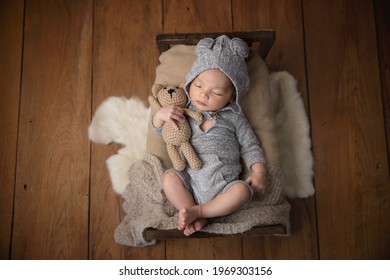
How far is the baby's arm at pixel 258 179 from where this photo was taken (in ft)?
3.78

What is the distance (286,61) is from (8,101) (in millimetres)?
1104

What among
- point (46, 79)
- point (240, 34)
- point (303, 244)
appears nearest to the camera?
point (240, 34)

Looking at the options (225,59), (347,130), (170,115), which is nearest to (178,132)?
(170,115)

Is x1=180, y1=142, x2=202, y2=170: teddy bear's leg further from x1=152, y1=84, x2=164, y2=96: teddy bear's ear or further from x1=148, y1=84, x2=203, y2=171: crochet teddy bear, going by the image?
x1=152, y1=84, x2=164, y2=96: teddy bear's ear

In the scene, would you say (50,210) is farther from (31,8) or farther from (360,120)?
(360,120)

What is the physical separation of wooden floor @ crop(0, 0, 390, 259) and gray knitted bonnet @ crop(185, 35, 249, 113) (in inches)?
13.3

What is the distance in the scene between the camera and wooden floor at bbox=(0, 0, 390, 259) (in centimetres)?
131

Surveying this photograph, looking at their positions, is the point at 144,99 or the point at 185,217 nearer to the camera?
the point at 185,217

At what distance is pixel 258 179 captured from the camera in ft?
3.79

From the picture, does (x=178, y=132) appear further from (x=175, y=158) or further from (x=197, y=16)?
(x=197, y=16)

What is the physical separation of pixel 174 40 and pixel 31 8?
0.69 m

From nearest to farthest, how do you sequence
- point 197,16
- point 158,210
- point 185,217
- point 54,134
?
1. point 185,217
2. point 158,210
3. point 54,134
4. point 197,16

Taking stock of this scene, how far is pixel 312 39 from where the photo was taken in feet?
4.86
